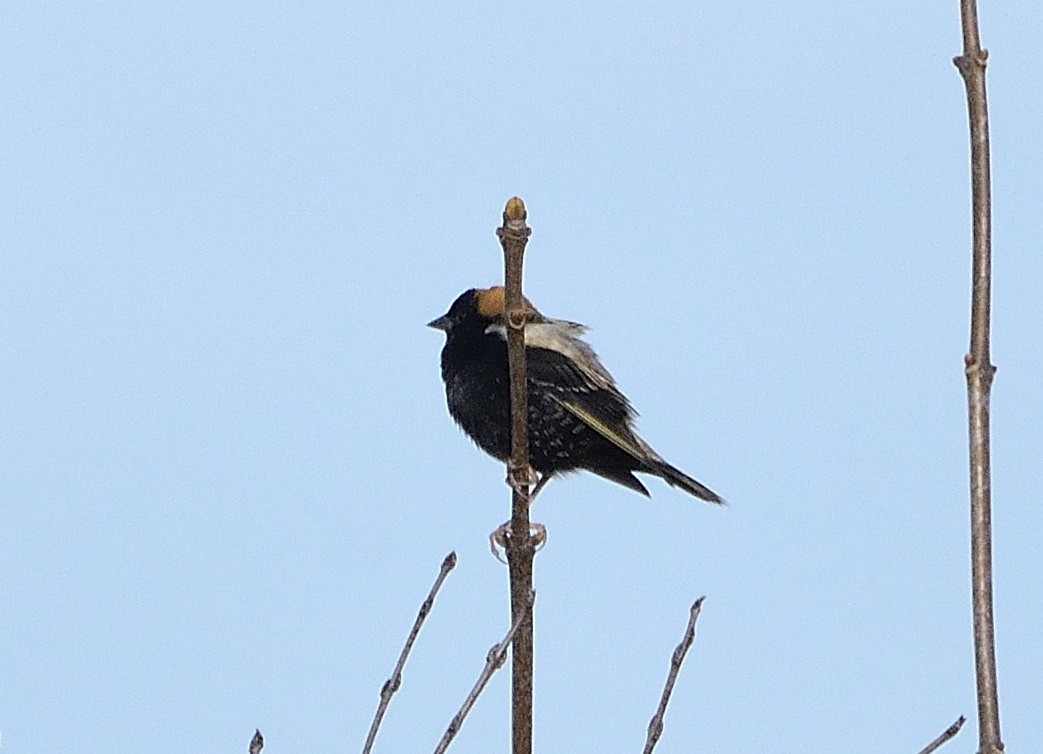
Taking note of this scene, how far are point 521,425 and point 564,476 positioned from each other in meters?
3.02

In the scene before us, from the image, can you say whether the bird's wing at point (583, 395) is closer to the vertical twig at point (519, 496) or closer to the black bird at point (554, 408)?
the black bird at point (554, 408)

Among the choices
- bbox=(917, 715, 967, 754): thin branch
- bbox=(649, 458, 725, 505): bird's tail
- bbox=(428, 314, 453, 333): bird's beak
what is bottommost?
bbox=(917, 715, 967, 754): thin branch

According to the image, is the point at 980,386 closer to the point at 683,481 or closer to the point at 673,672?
the point at 673,672

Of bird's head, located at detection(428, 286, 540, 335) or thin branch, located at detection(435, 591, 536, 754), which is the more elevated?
bird's head, located at detection(428, 286, 540, 335)

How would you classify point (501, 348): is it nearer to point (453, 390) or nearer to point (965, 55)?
point (453, 390)

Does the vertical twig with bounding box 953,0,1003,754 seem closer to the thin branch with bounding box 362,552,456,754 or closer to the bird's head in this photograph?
the thin branch with bounding box 362,552,456,754

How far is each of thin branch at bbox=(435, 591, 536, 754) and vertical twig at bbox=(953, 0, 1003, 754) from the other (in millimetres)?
621

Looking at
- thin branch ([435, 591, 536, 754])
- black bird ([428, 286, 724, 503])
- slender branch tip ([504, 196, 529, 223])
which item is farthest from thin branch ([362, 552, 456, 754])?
black bird ([428, 286, 724, 503])

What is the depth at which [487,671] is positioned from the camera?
216 cm

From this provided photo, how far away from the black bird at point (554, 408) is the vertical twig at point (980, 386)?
11.6 feet

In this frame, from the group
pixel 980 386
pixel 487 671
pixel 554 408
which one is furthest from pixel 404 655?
pixel 554 408

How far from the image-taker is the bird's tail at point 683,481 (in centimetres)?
548

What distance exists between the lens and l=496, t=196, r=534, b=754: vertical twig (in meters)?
2.20

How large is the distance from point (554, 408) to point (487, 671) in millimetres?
3315
